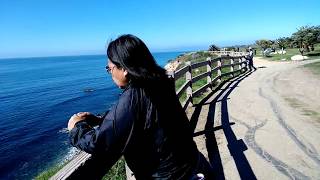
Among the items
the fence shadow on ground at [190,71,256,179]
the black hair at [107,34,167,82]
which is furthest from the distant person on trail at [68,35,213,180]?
the fence shadow on ground at [190,71,256,179]

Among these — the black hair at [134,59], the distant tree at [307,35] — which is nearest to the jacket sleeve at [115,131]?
the black hair at [134,59]

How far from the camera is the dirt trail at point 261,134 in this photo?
19.8 ft

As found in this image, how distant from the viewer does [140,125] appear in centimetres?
229

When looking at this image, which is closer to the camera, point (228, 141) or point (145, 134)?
point (145, 134)

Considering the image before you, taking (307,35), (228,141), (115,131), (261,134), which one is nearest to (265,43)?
(307,35)

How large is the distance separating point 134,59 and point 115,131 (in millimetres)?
517

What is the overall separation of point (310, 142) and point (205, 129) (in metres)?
2.33

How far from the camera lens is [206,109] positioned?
1087 cm

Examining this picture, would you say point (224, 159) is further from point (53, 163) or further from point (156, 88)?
point (53, 163)

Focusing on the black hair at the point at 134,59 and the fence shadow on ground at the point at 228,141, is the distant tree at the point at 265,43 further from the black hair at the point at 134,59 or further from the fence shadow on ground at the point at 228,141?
the black hair at the point at 134,59

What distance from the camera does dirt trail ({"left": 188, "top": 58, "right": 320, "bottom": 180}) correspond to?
6.04m

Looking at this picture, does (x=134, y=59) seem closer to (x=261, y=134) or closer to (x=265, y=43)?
(x=261, y=134)

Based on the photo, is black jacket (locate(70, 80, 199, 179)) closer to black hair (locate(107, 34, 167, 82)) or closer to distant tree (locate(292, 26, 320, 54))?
black hair (locate(107, 34, 167, 82))

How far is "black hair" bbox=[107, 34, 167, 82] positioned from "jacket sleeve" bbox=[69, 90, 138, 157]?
168mm
